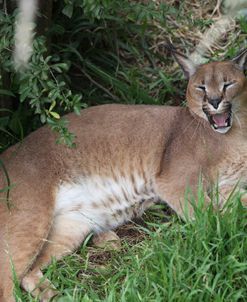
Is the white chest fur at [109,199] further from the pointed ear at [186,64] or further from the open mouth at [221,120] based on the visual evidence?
the pointed ear at [186,64]

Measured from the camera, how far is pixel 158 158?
5.09m

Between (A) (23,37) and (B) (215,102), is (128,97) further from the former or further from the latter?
(A) (23,37)

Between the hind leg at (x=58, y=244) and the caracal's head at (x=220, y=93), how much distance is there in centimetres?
100

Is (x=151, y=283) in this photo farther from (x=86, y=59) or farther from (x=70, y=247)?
(x=86, y=59)

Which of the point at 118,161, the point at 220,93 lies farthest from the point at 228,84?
the point at 118,161

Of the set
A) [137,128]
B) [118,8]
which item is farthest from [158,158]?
[118,8]

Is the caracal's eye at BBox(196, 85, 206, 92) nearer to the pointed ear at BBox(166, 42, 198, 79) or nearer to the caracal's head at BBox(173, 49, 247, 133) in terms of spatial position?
the caracal's head at BBox(173, 49, 247, 133)

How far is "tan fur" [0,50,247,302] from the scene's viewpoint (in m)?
4.72

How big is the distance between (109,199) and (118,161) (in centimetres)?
24

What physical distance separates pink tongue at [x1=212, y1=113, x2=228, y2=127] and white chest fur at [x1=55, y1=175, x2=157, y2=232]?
1.96 feet

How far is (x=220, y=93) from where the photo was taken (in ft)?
15.9

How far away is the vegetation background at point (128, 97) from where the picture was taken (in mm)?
4172

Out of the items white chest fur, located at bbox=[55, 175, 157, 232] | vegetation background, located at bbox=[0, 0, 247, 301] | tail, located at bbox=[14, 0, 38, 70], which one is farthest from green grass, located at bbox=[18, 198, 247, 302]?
tail, located at bbox=[14, 0, 38, 70]

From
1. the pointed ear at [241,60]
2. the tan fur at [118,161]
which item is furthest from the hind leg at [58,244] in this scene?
the pointed ear at [241,60]
